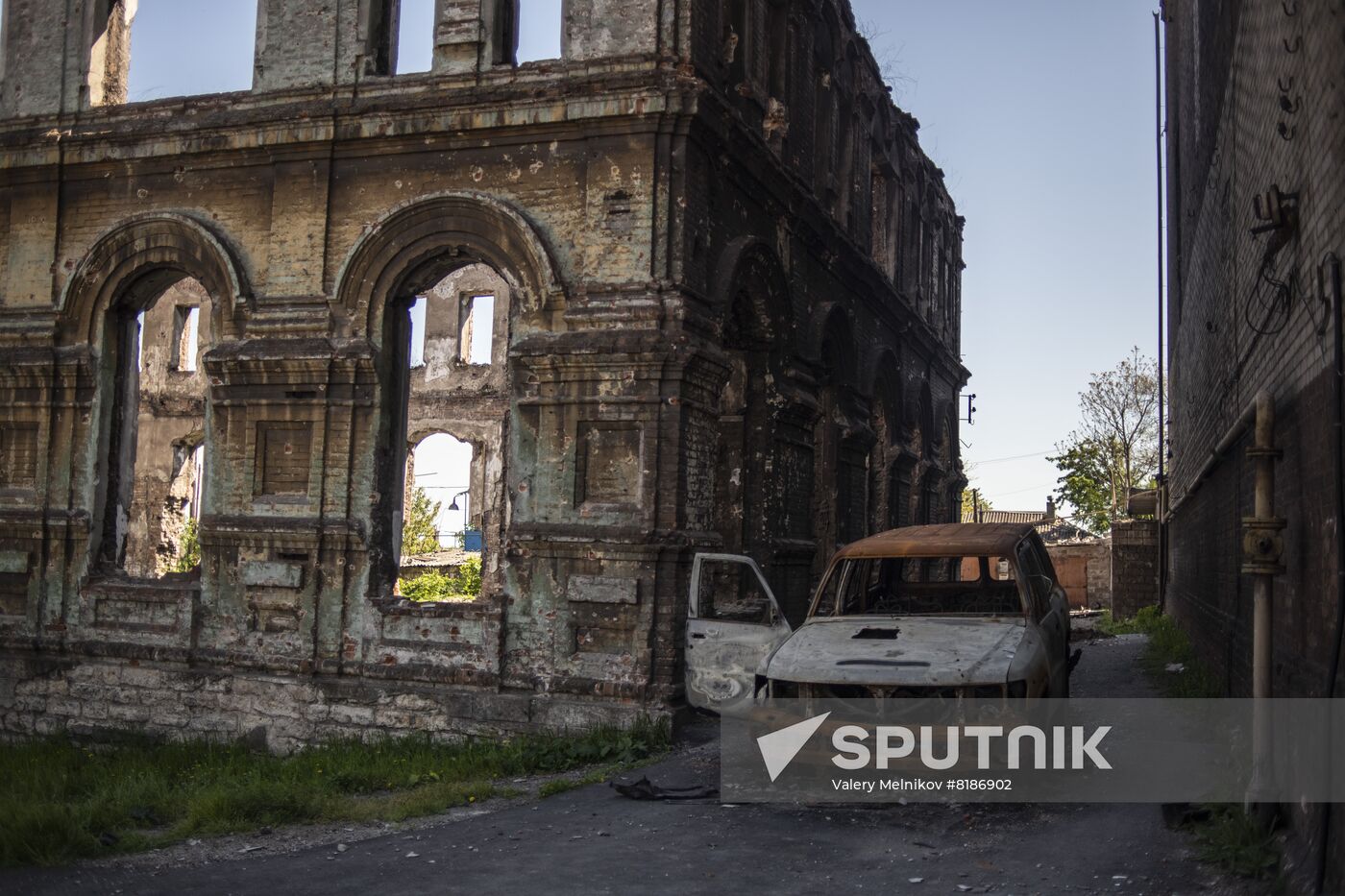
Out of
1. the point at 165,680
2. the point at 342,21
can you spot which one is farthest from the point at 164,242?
the point at 165,680

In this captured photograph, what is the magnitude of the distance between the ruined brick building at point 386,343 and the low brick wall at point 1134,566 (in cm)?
1255

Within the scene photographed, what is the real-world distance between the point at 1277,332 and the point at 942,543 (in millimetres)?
2717

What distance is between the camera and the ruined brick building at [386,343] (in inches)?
446

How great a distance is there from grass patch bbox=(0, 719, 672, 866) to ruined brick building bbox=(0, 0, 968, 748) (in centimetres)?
62

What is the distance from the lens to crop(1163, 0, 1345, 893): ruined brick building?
551 cm

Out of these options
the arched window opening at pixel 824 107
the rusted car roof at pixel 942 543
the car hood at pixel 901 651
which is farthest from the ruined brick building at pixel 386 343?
the car hood at pixel 901 651

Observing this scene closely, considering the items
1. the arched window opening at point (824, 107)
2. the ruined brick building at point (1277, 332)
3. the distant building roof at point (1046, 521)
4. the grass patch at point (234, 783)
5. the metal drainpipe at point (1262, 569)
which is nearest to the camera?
the ruined brick building at point (1277, 332)

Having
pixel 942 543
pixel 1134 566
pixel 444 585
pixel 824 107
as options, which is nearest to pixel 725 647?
pixel 942 543

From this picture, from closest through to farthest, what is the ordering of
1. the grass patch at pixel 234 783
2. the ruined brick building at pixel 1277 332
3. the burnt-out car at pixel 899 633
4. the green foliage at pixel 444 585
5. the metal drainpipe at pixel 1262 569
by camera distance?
the ruined brick building at pixel 1277 332, the metal drainpipe at pixel 1262 569, the burnt-out car at pixel 899 633, the grass patch at pixel 234 783, the green foliage at pixel 444 585

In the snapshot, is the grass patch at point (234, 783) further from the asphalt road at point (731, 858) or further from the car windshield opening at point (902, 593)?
the car windshield opening at point (902, 593)
